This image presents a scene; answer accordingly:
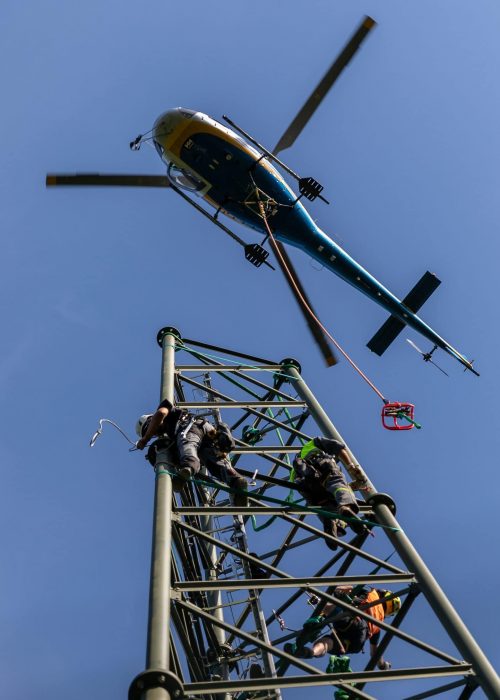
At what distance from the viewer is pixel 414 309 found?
2158 centimetres

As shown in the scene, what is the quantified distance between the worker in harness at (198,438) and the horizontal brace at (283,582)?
1.45 m

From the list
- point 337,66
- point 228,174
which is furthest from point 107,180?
point 337,66

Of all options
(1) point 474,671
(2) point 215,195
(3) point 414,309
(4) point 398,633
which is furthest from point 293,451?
(3) point 414,309

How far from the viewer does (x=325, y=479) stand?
26.1 ft

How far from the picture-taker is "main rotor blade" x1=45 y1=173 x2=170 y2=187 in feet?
55.7

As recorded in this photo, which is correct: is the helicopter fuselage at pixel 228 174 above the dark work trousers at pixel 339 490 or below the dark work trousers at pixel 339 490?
above

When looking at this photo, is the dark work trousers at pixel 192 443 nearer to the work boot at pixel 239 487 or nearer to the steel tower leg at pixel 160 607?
the steel tower leg at pixel 160 607

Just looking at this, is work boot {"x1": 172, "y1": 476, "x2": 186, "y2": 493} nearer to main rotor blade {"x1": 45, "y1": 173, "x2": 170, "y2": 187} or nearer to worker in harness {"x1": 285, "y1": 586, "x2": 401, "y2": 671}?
worker in harness {"x1": 285, "y1": 586, "x2": 401, "y2": 671}

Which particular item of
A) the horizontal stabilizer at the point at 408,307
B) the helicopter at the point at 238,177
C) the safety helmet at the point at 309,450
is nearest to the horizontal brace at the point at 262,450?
the safety helmet at the point at 309,450

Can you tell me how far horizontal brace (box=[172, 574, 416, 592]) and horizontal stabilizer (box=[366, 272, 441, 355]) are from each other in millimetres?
15156

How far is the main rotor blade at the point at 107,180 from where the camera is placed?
16969 millimetres

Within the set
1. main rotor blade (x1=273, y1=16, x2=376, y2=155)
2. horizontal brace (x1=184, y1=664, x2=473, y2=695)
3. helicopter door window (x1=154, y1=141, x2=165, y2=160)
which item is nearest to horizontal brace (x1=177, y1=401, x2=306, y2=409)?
horizontal brace (x1=184, y1=664, x2=473, y2=695)

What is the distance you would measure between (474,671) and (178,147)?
46.6 feet

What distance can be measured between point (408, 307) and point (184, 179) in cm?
747
